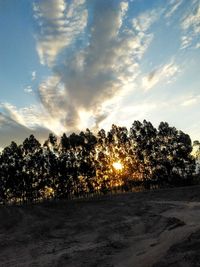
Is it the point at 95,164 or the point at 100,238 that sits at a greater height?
the point at 95,164

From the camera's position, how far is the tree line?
11106 centimetres

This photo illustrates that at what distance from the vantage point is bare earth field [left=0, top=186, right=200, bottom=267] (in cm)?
2258

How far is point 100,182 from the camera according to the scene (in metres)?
118

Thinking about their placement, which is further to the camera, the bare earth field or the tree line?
the tree line

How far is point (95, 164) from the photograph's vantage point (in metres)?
116

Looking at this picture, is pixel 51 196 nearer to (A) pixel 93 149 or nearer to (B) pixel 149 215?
(A) pixel 93 149

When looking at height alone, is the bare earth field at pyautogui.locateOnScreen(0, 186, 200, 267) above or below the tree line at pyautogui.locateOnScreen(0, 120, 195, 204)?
below

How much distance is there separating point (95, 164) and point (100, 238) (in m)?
83.3

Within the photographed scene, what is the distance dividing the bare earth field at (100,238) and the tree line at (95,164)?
190 feet

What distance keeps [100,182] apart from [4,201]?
35753mm

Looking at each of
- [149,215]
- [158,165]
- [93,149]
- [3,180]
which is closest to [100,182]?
[93,149]

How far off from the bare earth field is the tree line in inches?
2281

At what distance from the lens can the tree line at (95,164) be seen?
111 meters

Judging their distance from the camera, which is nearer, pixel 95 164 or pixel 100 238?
pixel 100 238
